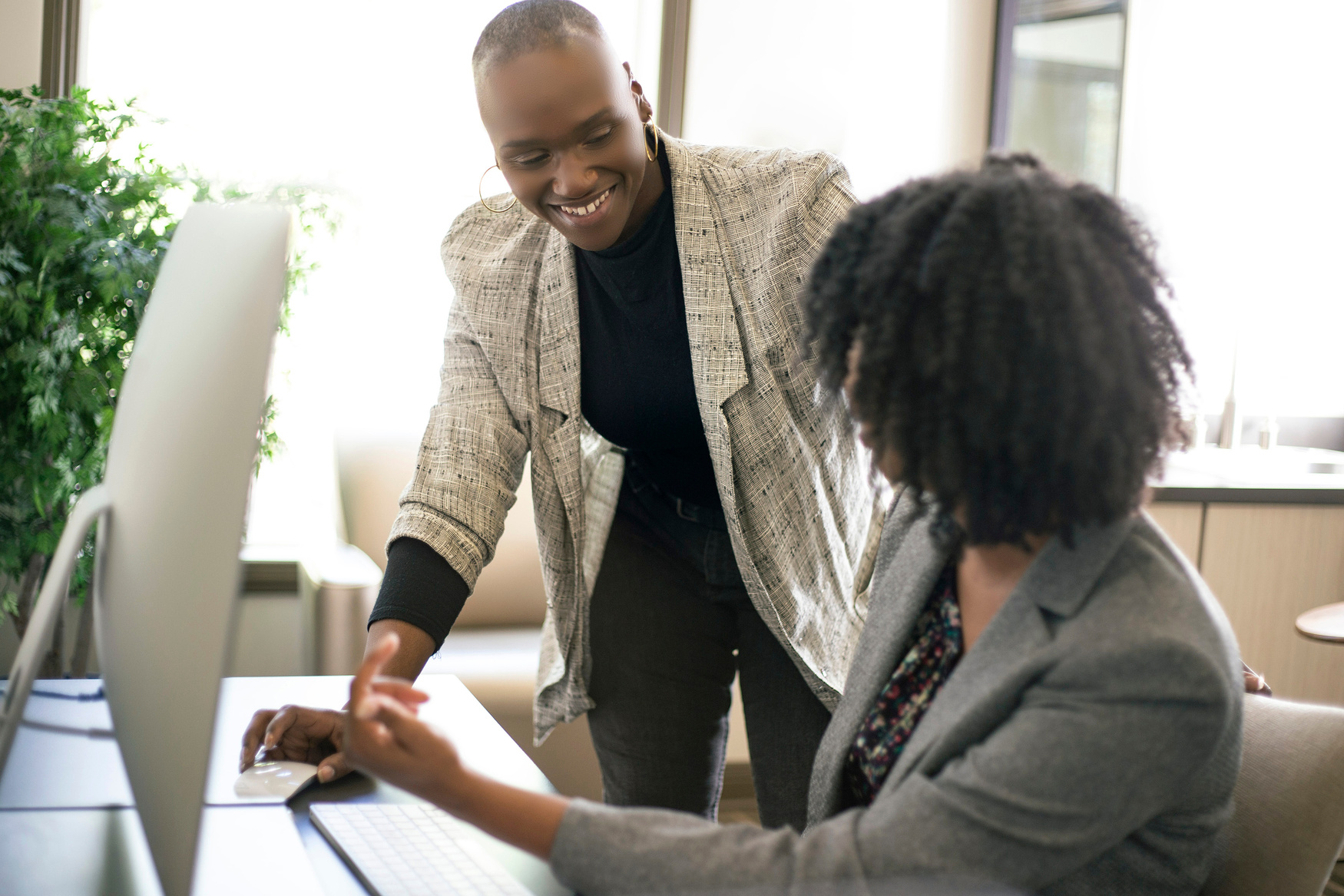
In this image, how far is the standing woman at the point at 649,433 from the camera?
1225 mm

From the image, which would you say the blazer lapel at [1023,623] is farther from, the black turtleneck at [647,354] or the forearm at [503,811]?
the black turtleneck at [647,354]

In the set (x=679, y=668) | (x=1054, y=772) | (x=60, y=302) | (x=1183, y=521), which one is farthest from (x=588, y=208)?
(x=1183, y=521)

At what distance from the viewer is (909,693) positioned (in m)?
0.91

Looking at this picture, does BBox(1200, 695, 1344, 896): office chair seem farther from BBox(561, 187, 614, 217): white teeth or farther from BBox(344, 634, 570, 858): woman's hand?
BBox(561, 187, 614, 217): white teeth

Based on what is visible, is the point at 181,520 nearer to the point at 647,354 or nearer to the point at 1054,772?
the point at 1054,772

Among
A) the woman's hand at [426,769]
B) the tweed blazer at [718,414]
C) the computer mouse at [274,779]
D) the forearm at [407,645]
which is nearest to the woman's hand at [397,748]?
the woman's hand at [426,769]

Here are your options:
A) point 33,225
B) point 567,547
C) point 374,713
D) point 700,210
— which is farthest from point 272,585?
point 374,713

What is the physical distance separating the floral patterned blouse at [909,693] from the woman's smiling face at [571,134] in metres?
0.59

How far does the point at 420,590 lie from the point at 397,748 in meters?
0.45

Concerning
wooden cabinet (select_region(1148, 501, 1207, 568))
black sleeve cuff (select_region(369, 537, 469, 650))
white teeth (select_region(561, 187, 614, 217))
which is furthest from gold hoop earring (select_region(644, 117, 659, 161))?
wooden cabinet (select_region(1148, 501, 1207, 568))

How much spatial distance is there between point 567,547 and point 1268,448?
2291mm

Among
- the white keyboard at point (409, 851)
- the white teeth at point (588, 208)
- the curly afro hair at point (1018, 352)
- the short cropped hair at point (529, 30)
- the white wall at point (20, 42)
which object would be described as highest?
the white wall at point (20, 42)

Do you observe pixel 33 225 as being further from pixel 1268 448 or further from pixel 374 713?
pixel 1268 448

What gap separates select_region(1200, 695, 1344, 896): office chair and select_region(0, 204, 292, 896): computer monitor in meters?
0.72
